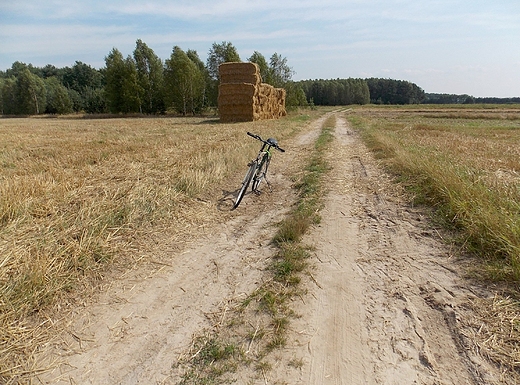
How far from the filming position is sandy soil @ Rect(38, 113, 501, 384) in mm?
2231

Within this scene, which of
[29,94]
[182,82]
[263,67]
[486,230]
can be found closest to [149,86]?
[182,82]

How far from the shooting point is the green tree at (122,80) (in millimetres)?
44031

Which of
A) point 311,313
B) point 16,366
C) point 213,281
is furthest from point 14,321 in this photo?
point 311,313

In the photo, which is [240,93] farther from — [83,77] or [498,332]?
[83,77]

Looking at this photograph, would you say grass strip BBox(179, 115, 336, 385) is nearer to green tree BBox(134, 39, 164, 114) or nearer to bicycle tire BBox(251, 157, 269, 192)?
bicycle tire BBox(251, 157, 269, 192)

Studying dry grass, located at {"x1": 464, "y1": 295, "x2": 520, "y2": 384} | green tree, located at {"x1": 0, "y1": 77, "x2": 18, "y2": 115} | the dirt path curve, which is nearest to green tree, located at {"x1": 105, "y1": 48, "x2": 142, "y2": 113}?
green tree, located at {"x1": 0, "y1": 77, "x2": 18, "y2": 115}

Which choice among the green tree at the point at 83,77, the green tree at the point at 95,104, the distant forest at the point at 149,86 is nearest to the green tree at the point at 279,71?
the distant forest at the point at 149,86

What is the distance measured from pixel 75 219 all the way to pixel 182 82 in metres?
43.3

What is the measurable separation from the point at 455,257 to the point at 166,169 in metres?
6.61

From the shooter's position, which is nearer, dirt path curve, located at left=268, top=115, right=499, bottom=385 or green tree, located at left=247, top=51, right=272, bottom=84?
dirt path curve, located at left=268, top=115, right=499, bottom=385

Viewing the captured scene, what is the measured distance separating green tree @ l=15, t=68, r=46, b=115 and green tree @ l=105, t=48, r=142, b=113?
21.2 m

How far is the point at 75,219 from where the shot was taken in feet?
13.5

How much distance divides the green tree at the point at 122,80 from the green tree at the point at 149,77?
4.47 ft

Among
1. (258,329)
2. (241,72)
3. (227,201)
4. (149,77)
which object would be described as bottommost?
(258,329)
